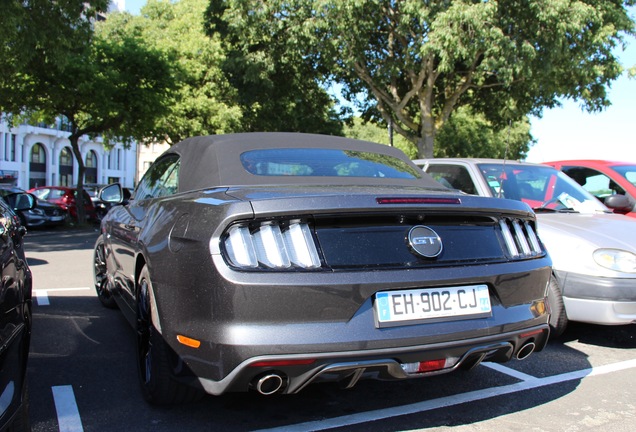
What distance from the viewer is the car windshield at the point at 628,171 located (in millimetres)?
8078

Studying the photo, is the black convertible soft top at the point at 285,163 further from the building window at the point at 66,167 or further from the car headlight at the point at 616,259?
the building window at the point at 66,167

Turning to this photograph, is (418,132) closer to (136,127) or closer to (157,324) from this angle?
(136,127)

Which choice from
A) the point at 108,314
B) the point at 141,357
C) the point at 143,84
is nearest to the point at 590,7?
the point at 143,84

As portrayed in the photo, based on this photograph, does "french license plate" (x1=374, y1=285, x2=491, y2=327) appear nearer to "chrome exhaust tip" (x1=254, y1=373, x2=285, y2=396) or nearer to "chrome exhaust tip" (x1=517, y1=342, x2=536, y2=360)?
"chrome exhaust tip" (x1=517, y1=342, x2=536, y2=360)

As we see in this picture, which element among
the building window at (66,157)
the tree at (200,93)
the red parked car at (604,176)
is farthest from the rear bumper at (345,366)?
the building window at (66,157)

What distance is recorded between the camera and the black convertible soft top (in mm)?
3576

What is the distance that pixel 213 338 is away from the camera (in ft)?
8.52

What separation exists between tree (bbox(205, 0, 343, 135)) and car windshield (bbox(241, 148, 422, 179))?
49.1 feet

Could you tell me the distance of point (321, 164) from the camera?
12.6 ft

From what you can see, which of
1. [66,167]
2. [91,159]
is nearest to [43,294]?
[66,167]

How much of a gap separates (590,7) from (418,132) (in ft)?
24.1

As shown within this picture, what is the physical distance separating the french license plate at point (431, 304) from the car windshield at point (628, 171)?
6.16 m

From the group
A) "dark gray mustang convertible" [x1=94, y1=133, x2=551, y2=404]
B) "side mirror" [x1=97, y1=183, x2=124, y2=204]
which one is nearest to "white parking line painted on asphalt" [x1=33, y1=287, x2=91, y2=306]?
"side mirror" [x1=97, y1=183, x2=124, y2=204]

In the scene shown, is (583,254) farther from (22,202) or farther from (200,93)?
(200,93)
